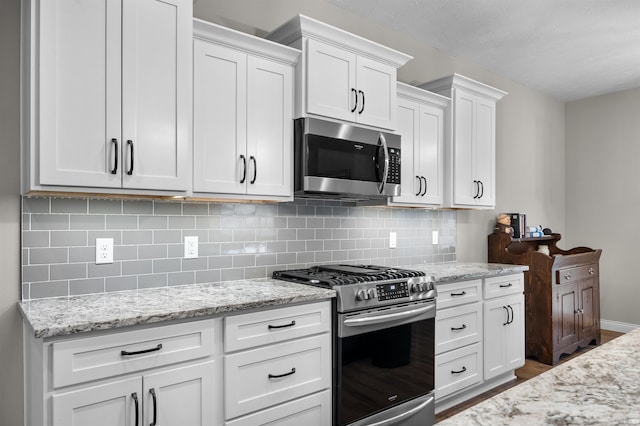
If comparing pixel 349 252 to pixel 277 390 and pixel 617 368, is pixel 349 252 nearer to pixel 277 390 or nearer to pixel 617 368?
pixel 277 390

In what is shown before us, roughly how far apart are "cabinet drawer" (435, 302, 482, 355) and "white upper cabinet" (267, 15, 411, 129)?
53.4 inches

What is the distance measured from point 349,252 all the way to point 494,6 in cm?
204

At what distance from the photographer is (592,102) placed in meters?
5.50

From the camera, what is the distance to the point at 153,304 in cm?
194

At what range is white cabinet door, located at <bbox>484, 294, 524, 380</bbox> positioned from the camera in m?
3.42

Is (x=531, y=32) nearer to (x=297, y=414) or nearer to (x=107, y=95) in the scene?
(x=107, y=95)

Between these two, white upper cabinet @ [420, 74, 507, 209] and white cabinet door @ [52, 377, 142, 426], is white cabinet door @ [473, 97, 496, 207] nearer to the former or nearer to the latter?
white upper cabinet @ [420, 74, 507, 209]

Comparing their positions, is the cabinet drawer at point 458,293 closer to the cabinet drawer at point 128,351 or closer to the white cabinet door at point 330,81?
the white cabinet door at point 330,81

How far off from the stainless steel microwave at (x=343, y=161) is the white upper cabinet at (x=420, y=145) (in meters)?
0.27

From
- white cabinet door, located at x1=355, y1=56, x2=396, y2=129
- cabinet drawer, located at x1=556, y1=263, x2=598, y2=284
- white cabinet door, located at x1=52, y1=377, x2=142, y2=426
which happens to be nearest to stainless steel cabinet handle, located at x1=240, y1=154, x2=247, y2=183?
white cabinet door, located at x1=355, y1=56, x2=396, y2=129

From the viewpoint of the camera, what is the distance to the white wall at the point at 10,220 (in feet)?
6.57

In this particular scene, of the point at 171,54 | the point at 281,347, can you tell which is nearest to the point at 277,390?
the point at 281,347

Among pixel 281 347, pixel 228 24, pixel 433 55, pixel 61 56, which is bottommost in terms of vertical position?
pixel 281 347

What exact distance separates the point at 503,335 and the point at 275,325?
2.25m
